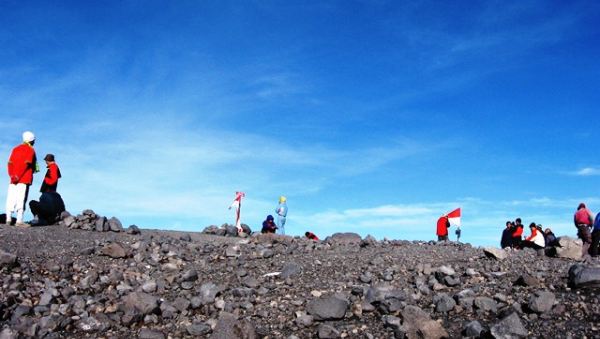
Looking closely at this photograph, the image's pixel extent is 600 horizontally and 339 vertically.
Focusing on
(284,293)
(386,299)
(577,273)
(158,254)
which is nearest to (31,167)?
(158,254)

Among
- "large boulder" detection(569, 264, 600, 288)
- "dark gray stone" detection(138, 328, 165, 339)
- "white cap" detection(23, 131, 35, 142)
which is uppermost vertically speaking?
"white cap" detection(23, 131, 35, 142)

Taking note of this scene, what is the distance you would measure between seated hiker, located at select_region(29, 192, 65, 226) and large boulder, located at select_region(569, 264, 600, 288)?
13.9 meters

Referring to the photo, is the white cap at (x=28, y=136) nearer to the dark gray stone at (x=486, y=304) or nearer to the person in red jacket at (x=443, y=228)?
the dark gray stone at (x=486, y=304)

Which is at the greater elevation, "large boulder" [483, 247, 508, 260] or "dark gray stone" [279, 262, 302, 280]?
"large boulder" [483, 247, 508, 260]

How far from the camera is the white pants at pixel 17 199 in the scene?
1580 centimetres

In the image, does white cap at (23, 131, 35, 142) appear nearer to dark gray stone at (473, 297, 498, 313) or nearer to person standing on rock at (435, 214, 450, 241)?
dark gray stone at (473, 297, 498, 313)

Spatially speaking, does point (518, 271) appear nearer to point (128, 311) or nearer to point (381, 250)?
point (381, 250)

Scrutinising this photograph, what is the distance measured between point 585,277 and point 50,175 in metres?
14.5

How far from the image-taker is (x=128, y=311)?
916cm

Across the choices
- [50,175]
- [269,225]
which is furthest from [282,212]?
[50,175]

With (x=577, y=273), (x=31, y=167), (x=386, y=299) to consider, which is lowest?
(x=386, y=299)

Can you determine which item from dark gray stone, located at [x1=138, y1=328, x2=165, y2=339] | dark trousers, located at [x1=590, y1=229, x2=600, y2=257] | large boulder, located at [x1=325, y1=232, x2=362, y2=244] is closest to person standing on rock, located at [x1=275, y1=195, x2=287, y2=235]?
large boulder, located at [x1=325, y1=232, x2=362, y2=244]

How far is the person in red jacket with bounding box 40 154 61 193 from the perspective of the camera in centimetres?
1672

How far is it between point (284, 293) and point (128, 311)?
261 cm
